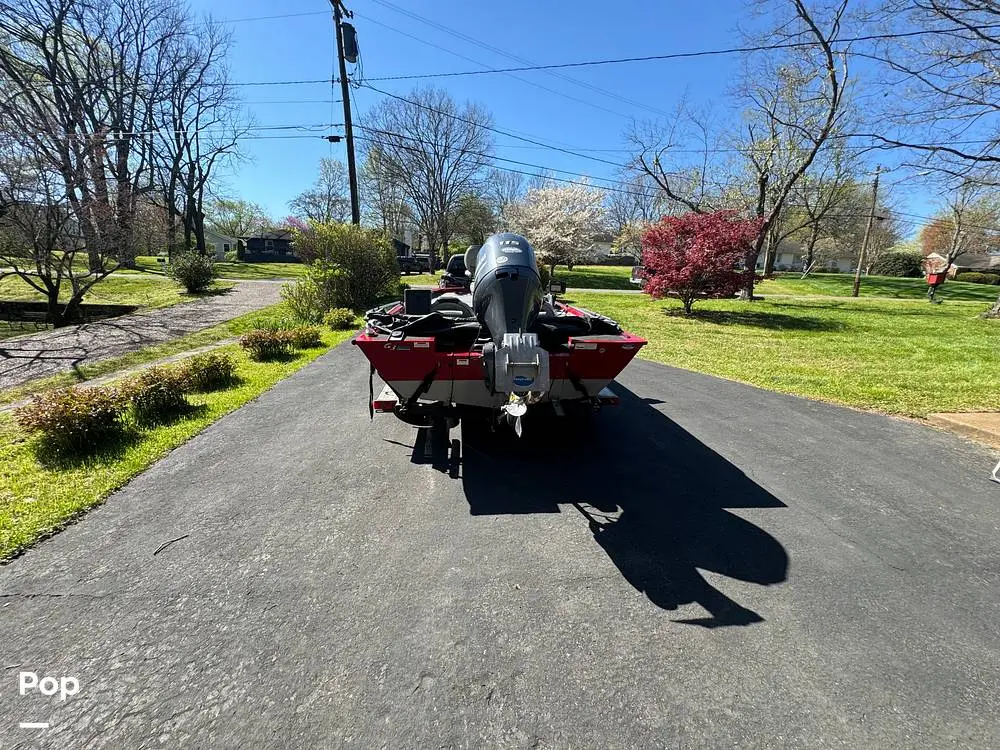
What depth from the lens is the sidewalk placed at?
4.91 m

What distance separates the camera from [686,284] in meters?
15.0

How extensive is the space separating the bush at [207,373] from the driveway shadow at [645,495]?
389 cm

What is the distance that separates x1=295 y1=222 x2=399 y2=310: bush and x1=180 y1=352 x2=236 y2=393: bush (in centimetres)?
647

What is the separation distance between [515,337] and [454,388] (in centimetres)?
88

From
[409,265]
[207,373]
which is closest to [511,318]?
[207,373]

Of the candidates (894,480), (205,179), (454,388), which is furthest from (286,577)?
(205,179)

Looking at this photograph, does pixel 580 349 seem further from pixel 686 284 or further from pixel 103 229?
pixel 103 229

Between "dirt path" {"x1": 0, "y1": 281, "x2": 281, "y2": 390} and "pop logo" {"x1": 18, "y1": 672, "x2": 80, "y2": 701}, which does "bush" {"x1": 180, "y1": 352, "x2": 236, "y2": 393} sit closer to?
"dirt path" {"x1": 0, "y1": 281, "x2": 281, "y2": 390}

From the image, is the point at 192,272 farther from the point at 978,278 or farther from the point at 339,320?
the point at 978,278

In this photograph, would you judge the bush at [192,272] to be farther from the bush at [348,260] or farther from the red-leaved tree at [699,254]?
the red-leaved tree at [699,254]

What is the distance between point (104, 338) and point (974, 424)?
15.7 meters

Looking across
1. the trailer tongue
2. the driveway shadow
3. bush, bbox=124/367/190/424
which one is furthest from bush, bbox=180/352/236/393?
the driveway shadow

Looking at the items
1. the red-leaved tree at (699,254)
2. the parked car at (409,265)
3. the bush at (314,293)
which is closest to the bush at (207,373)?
the bush at (314,293)

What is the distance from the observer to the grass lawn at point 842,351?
661cm
